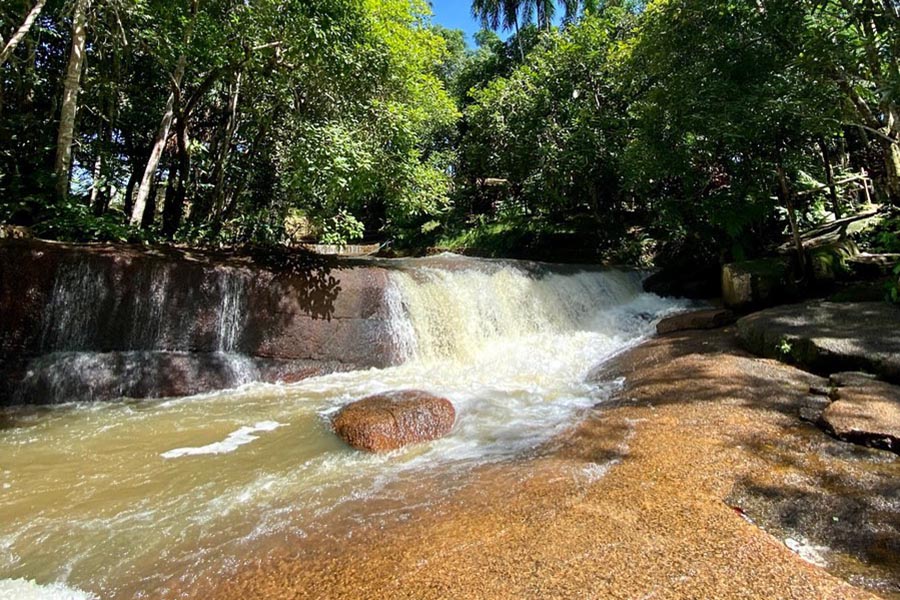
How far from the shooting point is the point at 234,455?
15.2ft

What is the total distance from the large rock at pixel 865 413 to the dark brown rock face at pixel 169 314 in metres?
6.38

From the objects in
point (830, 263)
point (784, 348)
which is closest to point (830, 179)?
point (830, 263)

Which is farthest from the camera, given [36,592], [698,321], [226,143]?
[226,143]

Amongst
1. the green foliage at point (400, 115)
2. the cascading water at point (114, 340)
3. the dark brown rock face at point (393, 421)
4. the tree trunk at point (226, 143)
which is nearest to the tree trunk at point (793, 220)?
the green foliage at point (400, 115)

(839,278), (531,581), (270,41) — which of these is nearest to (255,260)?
(270,41)

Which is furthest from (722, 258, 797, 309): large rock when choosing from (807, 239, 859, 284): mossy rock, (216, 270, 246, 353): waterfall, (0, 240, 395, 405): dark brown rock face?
(216, 270, 246, 353): waterfall

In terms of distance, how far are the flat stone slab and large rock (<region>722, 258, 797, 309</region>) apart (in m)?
1.77

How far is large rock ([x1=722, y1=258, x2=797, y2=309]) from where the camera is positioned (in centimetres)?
927

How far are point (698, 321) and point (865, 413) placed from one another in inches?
196

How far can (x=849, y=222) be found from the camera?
10547 mm

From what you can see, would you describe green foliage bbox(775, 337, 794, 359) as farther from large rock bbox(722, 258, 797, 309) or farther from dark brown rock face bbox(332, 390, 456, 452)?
dark brown rock face bbox(332, 390, 456, 452)

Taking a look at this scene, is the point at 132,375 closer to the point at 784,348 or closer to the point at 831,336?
the point at 784,348

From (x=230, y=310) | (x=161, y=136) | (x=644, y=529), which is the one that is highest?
(x=161, y=136)

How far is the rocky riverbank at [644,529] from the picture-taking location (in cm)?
236
